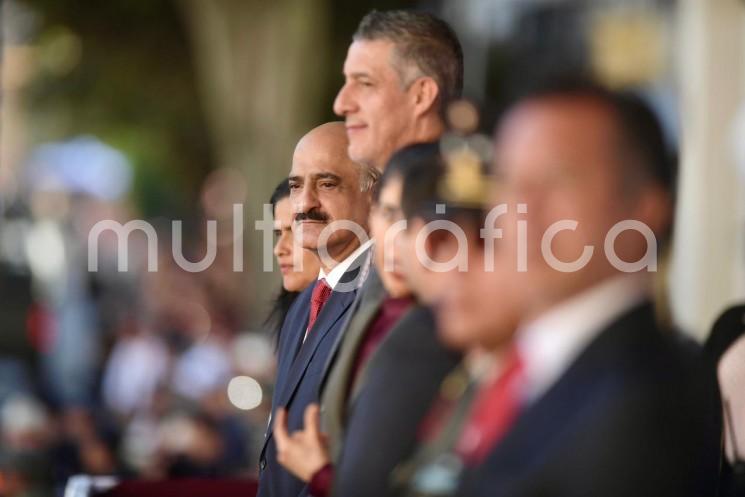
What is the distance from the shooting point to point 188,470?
9.63 metres

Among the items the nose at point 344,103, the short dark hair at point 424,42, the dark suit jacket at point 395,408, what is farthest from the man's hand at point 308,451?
the short dark hair at point 424,42

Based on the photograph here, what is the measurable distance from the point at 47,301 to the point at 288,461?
12448mm

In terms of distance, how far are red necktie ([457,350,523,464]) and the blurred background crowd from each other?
50cm

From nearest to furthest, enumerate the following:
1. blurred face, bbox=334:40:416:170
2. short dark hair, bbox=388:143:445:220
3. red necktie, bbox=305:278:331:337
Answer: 1. short dark hair, bbox=388:143:445:220
2. blurred face, bbox=334:40:416:170
3. red necktie, bbox=305:278:331:337

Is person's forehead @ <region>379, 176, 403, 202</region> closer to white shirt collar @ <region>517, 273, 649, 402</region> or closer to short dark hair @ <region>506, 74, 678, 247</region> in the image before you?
short dark hair @ <region>506, 74, 678, 247</region>

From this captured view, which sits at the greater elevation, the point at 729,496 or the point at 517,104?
the point at 517,104

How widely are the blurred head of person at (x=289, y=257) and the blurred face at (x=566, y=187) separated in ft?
4.64

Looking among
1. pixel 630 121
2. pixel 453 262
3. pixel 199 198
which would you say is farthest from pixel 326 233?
pixel 199 198

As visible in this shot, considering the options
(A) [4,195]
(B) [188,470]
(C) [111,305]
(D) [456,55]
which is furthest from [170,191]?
(D) [456,55]

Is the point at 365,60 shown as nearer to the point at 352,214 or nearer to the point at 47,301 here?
the point at 352,214

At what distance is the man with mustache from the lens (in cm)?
354

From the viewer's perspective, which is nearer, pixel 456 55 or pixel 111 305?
pixel 456 55

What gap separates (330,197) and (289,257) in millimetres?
355

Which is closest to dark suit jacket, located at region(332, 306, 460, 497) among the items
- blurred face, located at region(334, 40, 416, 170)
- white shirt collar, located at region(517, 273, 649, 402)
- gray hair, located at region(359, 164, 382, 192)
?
white shirt collar, located at region(517, 273, 649, 402)
